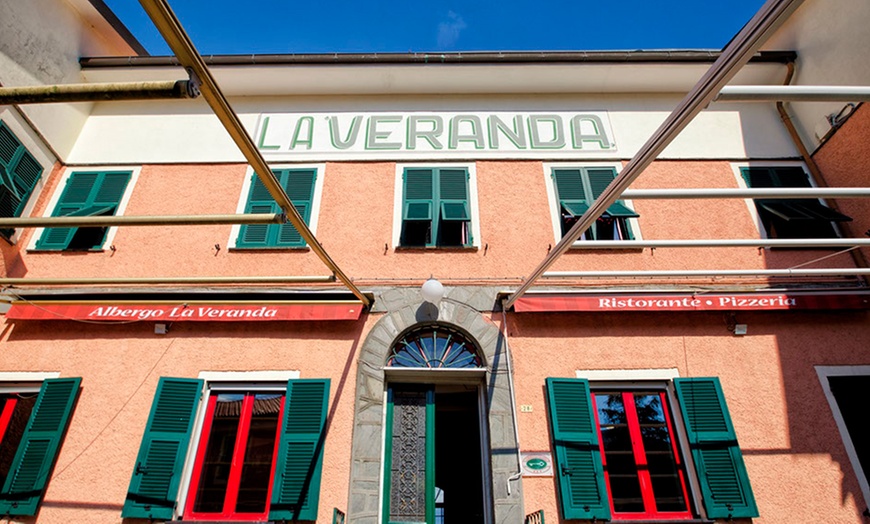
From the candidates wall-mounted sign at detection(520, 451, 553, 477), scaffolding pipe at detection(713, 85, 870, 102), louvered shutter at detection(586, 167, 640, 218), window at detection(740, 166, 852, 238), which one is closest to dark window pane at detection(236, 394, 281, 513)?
wall-mounted sign at detection(520, 451, 553, 477)

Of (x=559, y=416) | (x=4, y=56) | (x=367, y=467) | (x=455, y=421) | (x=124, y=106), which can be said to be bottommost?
(x=367, y=467)

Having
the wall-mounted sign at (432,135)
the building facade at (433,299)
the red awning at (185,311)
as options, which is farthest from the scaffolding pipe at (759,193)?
the wall-mounted sign at (432,135)

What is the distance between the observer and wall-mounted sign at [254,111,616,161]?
771 cm

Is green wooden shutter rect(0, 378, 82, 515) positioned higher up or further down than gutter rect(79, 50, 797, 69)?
further down

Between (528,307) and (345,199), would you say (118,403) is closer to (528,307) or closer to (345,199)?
(345,199)

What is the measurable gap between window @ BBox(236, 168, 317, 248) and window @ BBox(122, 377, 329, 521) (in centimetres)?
206

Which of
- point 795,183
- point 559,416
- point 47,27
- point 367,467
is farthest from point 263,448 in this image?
point 795,183

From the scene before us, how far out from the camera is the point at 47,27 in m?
7.46

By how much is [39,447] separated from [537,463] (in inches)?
220

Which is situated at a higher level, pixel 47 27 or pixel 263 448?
pixel 47 27

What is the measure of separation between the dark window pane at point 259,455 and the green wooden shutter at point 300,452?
0.25 metres

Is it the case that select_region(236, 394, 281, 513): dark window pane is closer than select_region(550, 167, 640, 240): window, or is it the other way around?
select_region(236, 394, 281, 513): dark window pane

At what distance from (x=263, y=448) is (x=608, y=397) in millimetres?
4137

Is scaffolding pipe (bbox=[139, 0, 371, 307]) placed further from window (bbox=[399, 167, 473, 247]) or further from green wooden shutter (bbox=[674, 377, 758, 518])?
green wooden shutter (bbox=[674, 377, 758, 518])
